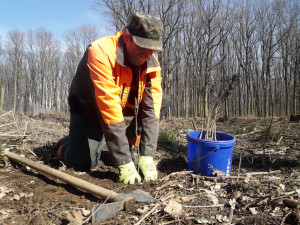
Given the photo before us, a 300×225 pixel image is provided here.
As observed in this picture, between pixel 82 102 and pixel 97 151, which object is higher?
pixel 82 102

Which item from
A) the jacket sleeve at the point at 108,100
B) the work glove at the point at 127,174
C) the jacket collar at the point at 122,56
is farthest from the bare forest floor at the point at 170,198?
the jacket collar at the point at 122,56

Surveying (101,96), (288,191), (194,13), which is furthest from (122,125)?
(194,13)

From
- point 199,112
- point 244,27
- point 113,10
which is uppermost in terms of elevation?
point 244,27

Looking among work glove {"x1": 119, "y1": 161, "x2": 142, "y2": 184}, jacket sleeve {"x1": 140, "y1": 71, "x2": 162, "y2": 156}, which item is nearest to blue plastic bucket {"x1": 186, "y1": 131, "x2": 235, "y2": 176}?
jacket sleeve {"x1": 140, "y1": 71, "x2": 162, "y2": 156}

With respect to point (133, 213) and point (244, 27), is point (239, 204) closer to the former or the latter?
point (133, 213)

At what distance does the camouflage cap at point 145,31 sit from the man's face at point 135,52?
0.29 feet

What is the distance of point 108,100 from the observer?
224 cm

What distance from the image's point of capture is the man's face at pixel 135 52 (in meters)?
2.31

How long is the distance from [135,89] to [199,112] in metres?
26.3

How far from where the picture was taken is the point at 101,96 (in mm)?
2252

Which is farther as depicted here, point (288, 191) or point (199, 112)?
point (199, 112)

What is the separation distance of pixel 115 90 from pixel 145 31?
0.66m

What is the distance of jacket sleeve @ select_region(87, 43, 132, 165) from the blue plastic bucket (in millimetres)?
804

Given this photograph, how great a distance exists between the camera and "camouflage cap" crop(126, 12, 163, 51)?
2.21m
